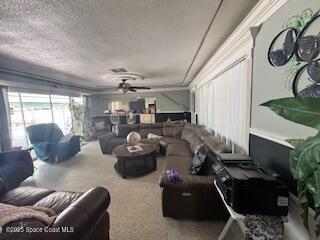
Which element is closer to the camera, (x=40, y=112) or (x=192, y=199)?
(x=192, y=199)

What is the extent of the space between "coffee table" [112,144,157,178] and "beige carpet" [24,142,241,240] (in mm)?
162

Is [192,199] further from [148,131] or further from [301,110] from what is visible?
[148,131]

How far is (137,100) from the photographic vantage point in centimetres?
750

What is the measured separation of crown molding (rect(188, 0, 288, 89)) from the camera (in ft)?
4.38

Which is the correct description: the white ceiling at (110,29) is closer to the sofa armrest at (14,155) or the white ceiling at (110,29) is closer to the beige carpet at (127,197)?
the sofa armrest at (14,155)

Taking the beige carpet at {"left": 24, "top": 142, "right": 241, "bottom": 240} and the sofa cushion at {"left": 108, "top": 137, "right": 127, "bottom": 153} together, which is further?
the sofa cushion at {"left": 108, "top": 137, "right": 127, "bottom": 153}

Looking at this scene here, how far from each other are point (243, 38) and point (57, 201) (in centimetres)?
281

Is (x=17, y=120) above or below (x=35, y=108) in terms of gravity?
below

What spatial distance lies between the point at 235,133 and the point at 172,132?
3.03m

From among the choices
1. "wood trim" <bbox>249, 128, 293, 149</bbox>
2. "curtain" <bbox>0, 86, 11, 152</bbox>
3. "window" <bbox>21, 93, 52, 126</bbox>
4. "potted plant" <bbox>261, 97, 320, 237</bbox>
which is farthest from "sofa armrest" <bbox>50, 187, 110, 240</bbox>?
"window" <bbox>21, 93, 52, 126</bbox>

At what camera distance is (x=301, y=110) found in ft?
1.78

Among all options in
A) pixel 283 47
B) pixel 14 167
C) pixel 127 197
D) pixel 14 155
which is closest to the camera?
pixel 283 47

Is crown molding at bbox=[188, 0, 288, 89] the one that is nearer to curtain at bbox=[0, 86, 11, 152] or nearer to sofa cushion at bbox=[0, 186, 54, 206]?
sofa cushion at bbox=[0, 186, 54, 206]

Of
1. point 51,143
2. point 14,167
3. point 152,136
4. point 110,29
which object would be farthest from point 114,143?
point 110,29
